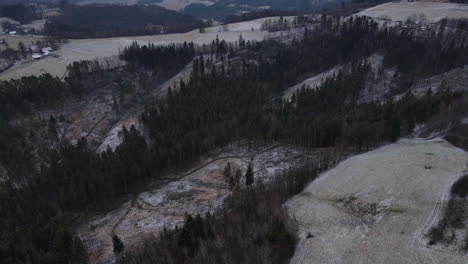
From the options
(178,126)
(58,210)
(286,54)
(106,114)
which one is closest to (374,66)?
(286,54)

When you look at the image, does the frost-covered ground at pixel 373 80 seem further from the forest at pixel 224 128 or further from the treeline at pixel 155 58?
the treeline at pixel 155 58

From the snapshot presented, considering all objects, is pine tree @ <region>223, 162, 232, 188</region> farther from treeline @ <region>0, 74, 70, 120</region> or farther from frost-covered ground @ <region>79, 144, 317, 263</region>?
treeline @ <region>0, 74, 70, 120</region>

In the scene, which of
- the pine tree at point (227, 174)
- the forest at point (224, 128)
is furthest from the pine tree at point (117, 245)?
the pine tree at point (227, 174)

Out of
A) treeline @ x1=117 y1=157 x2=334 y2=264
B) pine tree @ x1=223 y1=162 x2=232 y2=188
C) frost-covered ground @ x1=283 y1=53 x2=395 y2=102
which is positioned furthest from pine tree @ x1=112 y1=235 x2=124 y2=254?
frost-covered ground @ x1=283 y1=53 x2=395 y2=102

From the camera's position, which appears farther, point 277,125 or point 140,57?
point 140,57

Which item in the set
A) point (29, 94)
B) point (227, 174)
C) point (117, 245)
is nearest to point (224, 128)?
point (227, 174)

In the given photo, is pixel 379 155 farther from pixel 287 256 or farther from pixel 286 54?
pixel 286 54
